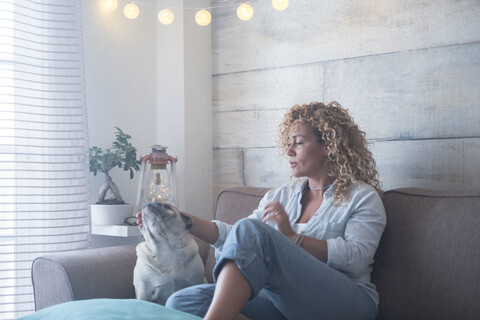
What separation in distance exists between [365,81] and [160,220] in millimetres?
1130

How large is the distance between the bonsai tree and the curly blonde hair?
871mm

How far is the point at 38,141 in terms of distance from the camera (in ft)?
7.49

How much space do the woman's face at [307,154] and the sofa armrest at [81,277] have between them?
737 mm

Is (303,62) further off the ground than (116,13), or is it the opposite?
(116,13)

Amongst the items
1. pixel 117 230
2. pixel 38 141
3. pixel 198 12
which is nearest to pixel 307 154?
pixel 198 12

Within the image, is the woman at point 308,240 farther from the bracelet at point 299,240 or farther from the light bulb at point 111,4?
the light bulb at point 111,4

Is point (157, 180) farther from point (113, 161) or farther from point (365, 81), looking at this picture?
point (365, 81)

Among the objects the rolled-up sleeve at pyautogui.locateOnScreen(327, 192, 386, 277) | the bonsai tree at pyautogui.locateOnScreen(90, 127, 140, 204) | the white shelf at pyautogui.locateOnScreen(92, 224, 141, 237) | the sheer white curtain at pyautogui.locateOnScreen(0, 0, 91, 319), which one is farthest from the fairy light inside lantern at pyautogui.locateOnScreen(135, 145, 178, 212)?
the rolled-up sleeve at pyautogui.locateOnScreen(327, 192, 386, 277)

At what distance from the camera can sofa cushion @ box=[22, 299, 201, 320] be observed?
145cm

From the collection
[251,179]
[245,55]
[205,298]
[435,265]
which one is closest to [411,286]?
[435,265]

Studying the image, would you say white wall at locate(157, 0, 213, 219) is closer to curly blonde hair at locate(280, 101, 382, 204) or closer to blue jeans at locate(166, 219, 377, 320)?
curly blonde hair at locate(280, 101, 382, 204)

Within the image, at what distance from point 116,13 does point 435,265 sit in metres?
1.96

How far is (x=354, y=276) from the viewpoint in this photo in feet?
6.06

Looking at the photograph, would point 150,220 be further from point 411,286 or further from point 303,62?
point 303,62
